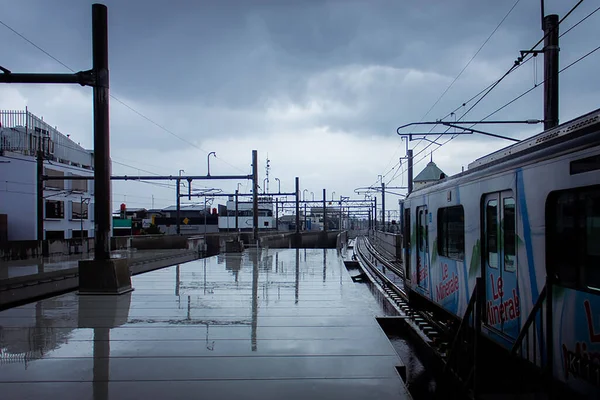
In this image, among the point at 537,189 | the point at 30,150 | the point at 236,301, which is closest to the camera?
the point at 537,189

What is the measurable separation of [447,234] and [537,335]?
12.3 feet

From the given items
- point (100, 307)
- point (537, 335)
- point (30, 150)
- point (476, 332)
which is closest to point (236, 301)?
point (100, 307)

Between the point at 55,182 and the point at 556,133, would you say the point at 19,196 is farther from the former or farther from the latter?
the point at 556,133

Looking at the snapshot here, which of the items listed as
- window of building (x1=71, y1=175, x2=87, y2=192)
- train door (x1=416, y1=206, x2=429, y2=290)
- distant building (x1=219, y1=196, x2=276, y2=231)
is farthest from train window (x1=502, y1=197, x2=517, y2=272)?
distant building (x1=219, y1=196, x2=276, y2=231)

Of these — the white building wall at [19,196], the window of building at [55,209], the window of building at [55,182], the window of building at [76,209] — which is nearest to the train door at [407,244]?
the white building wall at [19,196]

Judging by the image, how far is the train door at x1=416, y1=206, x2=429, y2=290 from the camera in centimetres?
1016

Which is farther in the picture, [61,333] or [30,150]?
[30,150]

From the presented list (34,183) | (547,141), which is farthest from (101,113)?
(34,183)

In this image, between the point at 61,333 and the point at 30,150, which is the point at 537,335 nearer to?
the point at 61,333

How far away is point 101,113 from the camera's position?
Result: 9.81m

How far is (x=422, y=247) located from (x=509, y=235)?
464cm

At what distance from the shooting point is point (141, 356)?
19.2 feet

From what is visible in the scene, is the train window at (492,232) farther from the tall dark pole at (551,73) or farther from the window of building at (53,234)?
the window of building at (53,234)

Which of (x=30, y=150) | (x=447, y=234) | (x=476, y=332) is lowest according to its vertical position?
(x=476, y=332)
